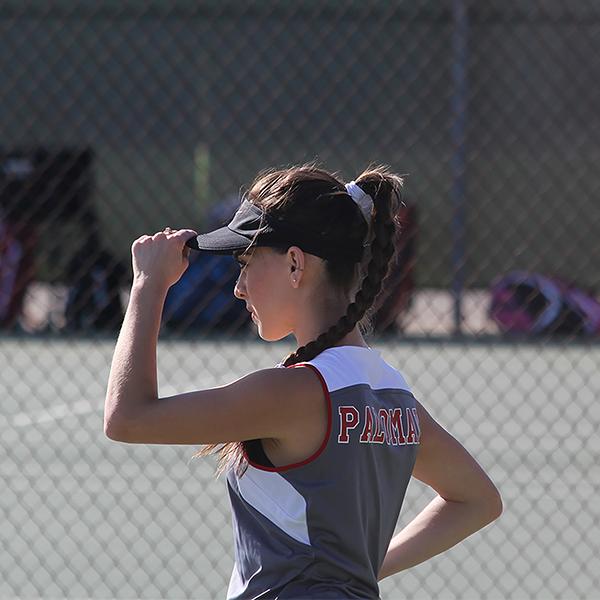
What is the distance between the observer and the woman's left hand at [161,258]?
75.0 inches

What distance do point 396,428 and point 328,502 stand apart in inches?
7.1

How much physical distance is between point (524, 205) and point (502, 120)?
105 centimetres

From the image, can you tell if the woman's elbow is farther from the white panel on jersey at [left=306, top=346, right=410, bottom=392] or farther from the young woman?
the white panel on jersey at [left=306, top=346, right=410, bottom=392]

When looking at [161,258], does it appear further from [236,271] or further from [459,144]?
[236,271]

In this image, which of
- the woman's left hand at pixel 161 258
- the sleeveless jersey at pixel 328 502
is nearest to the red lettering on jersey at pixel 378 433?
the sleeveless jersey at pixel 328 502

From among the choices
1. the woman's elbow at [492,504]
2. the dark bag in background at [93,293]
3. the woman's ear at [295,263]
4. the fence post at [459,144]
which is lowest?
the dark bag in background at [93,293]

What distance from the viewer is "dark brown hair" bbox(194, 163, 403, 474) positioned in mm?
1933

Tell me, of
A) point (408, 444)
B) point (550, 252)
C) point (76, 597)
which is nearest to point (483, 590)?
point (76, 597)

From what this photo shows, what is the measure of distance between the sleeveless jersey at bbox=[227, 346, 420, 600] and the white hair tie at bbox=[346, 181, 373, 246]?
193mm

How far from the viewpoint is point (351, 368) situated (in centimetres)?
190

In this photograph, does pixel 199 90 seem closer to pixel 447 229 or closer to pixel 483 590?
pixel 447 229

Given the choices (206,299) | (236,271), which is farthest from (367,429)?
(206,299)

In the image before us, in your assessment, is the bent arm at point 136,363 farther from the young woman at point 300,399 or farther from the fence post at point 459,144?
the fence post at point 459,144

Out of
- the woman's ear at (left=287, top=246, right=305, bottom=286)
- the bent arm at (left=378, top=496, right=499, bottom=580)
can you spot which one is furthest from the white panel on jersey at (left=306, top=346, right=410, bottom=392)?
the bent arm at (left=378, top=496, right=499, bottom=580)
